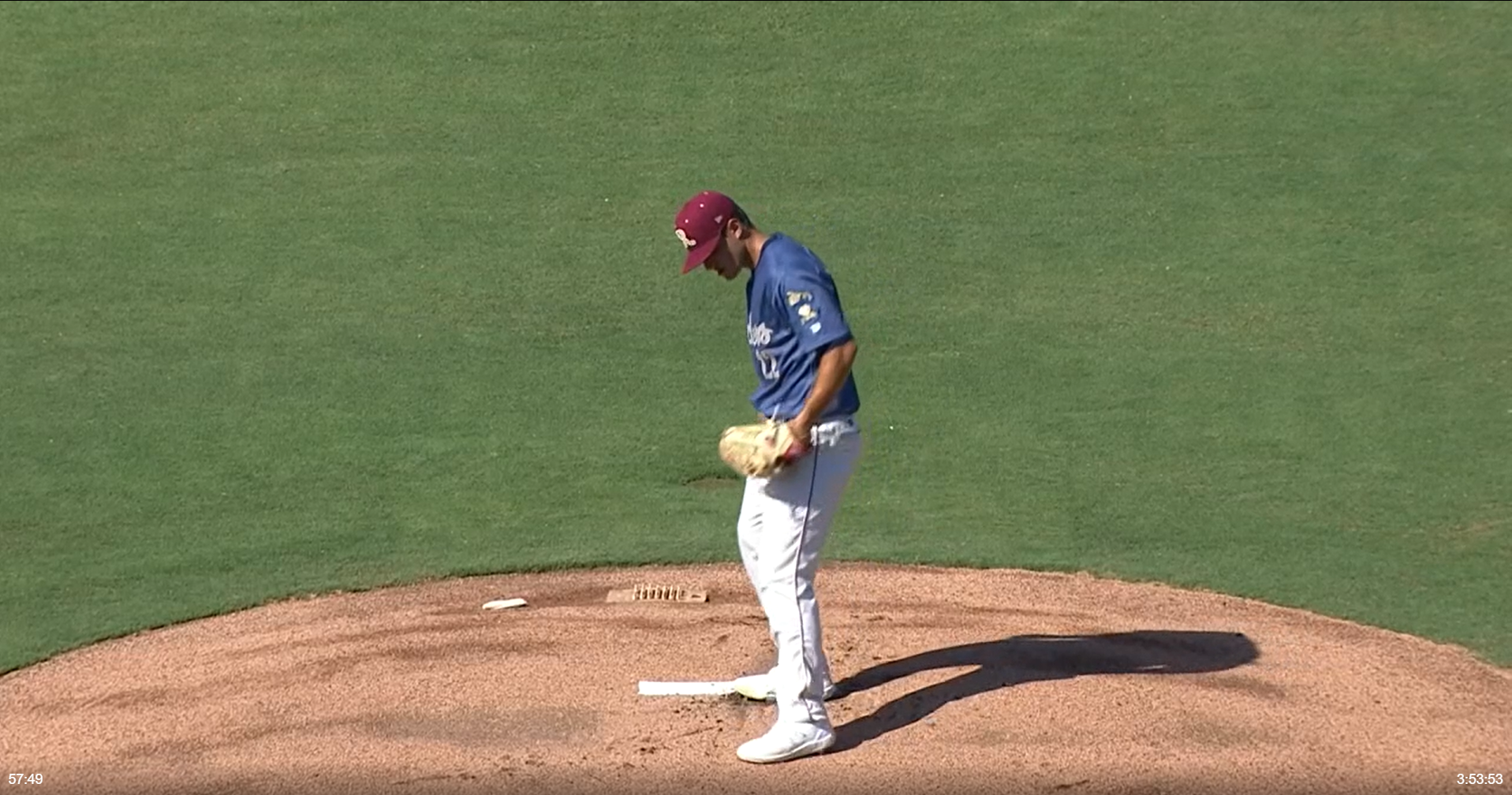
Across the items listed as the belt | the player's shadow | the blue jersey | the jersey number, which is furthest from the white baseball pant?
the player's shadow

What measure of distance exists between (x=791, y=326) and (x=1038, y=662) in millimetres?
1948

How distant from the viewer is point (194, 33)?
14023 millimetres

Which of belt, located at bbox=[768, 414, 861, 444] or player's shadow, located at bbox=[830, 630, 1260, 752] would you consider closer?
belt, located at bbox=[768, 414, 861, 444]

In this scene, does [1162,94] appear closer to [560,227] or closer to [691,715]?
[560,227]

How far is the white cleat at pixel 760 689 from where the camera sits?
6.93 meters

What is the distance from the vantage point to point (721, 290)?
11.8 m

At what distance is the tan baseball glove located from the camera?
623cm

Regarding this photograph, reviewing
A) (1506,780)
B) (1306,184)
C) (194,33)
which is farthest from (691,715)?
(194,33)

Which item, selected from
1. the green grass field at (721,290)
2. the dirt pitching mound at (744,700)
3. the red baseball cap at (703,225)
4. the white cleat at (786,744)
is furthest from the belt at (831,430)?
the green grass field at (721,290)

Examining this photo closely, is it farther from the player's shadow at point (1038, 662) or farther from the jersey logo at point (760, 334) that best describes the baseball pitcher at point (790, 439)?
the player's shadow at point (1038, 662)

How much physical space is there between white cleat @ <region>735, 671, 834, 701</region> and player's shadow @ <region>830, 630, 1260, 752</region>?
3.4 inches

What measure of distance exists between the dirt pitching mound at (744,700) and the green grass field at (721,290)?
1.44ft

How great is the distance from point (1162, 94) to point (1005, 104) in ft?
3.85

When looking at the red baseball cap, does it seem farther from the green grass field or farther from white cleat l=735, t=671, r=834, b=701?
the green grass field
